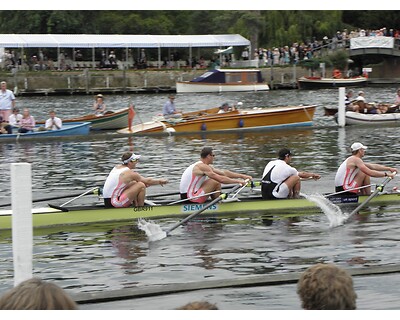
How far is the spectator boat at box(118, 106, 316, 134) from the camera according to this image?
33.6m

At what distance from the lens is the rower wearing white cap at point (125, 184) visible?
51.8 ft

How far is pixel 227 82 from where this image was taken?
62.4 m

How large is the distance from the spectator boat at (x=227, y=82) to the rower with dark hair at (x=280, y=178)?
45375mm

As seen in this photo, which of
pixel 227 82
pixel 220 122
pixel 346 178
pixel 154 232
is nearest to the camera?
pixel 154 232

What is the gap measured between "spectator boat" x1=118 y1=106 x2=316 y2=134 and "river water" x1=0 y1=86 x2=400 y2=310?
3.62 m

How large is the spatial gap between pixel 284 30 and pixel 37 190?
55.6 metres

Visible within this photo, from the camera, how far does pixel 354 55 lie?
71.2m

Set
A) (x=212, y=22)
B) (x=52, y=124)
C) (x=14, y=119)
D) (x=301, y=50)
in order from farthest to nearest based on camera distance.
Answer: (x=212, y=22)
(x=301, y=50)
(x=52, y=124)
(x=14, y=119)

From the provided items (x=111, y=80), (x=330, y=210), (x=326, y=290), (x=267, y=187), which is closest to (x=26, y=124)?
(x=267, y=187)

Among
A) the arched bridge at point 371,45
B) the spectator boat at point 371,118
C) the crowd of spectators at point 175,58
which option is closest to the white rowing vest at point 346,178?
the spectator boat at point 371,118

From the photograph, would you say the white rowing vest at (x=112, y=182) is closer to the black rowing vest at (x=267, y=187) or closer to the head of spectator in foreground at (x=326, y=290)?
the black rowing vest at (x=267, y=187)

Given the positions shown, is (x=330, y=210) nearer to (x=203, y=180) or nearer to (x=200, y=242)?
(x=203, y=180)

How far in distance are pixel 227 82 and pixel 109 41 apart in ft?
35.2
